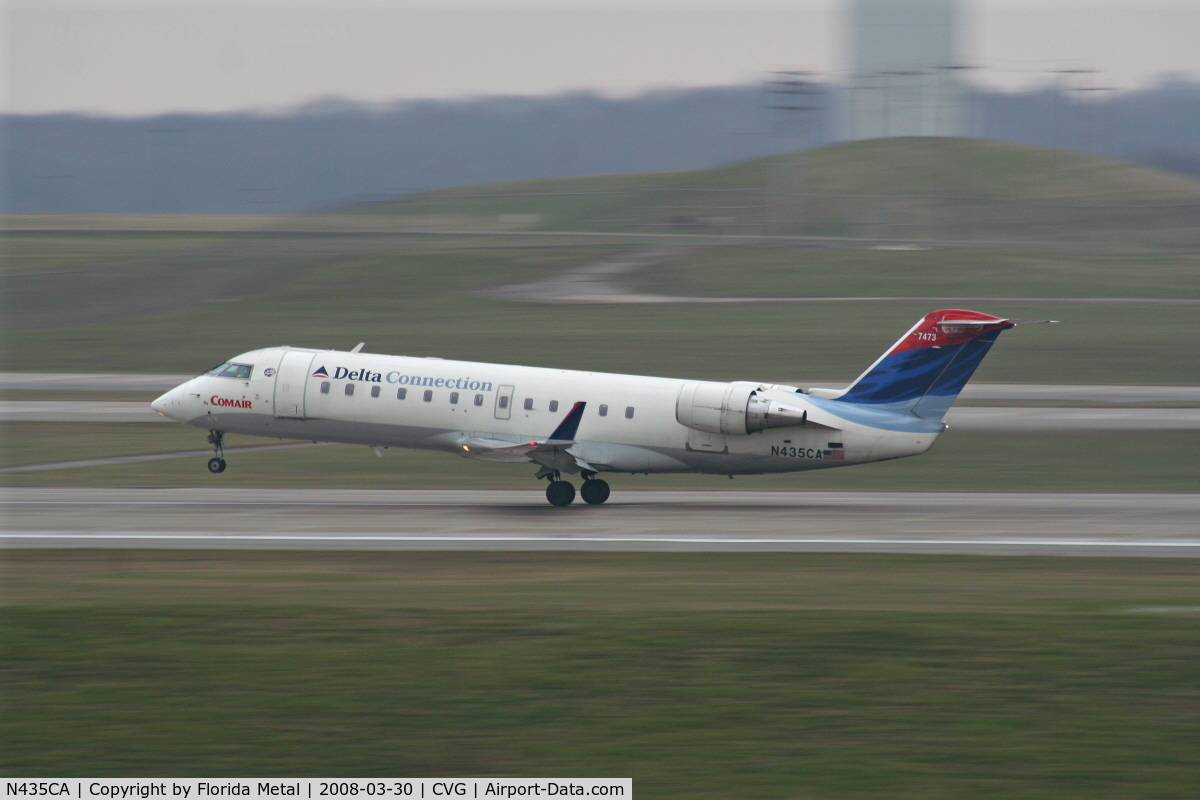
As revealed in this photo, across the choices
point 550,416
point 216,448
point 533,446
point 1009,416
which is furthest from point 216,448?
point 1009,416

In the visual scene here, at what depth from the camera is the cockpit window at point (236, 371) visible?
30.0m

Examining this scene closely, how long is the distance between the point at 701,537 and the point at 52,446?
23394mm

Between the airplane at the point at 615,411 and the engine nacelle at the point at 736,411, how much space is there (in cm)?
3

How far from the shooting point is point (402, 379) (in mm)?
28625

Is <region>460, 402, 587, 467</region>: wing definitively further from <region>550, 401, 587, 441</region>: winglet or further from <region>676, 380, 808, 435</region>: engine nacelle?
<region>676, 380, 808, 435</region>: engine nacelle

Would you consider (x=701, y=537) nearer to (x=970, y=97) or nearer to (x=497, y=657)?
(x=497, y=657)

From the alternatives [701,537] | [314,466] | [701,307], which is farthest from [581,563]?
[701,307]

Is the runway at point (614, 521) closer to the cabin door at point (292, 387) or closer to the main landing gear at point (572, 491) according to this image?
the main landing gear at point (572, 491)

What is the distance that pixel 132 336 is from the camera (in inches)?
2613

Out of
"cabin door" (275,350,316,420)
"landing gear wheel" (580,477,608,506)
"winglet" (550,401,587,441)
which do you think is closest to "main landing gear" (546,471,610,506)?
"landing gear wheel" (580,477,608,506)

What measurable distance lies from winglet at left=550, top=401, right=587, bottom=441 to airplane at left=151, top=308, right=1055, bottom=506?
0.03 metres

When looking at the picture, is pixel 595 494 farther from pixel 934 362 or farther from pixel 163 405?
pixel 163 405

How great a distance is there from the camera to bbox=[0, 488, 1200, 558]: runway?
22438mm

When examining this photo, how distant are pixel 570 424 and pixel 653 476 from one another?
9144mm
